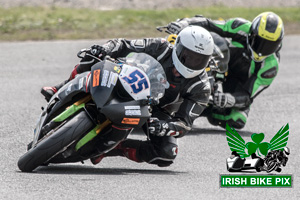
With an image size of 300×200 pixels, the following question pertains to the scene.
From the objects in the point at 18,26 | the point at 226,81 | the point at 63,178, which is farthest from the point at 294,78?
the point at 63,178

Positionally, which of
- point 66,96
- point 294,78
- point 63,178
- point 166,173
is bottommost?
point 294,78

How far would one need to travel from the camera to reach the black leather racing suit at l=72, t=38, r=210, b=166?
291 inches

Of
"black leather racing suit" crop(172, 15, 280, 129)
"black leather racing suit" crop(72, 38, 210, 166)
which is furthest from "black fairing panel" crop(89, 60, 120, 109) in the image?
"black leather racing suit" crop(172, 15, 280, 129)

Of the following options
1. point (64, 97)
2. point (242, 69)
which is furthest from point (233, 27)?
point (64, 97)

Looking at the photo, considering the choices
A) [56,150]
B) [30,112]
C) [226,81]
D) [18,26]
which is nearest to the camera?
[56,150]

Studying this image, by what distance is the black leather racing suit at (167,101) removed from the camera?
24.2 feet

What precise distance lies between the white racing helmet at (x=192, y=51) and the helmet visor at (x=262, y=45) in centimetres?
250

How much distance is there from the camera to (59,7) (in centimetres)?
1742

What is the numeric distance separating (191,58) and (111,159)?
4.62ft

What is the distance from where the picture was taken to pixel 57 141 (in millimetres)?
6156

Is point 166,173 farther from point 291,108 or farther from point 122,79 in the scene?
point 291,108

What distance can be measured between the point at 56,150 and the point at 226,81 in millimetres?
4829

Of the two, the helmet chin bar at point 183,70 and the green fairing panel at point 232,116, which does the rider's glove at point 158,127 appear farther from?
the green fairing panel at point 232,116

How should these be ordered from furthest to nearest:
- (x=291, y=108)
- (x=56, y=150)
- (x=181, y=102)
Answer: (x=291, y=108) < (x=181, y=102) < (x=56, y=150)
